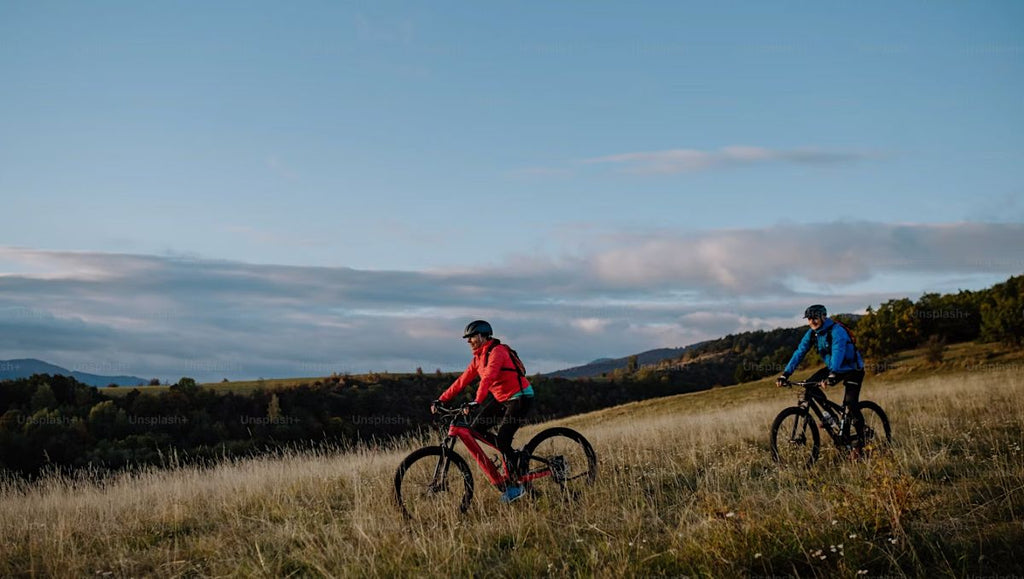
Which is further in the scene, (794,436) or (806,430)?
(806,430)

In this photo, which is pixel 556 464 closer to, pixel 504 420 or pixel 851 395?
pixel 504 420

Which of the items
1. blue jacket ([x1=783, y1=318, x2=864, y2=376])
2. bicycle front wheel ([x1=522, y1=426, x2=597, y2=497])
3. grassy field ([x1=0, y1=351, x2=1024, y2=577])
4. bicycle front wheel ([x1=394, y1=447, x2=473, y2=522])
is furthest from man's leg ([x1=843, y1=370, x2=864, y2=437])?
bicycle front wheel ([x1=394, y1=447, x2=473, y2=522])

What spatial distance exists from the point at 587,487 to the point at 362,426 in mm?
47780

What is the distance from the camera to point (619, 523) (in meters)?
7.45

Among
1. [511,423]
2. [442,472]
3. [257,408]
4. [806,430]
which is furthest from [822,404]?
[257,408]

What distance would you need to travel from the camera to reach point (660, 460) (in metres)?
11.0

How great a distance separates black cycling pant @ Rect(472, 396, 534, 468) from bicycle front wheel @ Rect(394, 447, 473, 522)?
0.46 m

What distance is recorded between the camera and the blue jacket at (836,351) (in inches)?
421

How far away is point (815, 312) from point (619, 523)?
5262 millimetres

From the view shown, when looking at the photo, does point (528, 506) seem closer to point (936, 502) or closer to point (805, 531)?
point (805, 531)

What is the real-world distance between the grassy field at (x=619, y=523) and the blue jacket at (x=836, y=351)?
136cm

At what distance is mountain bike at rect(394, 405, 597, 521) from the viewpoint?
26.9 feet

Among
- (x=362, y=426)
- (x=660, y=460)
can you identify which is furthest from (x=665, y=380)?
(x=660, y=460)

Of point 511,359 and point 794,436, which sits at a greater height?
point 511,359
